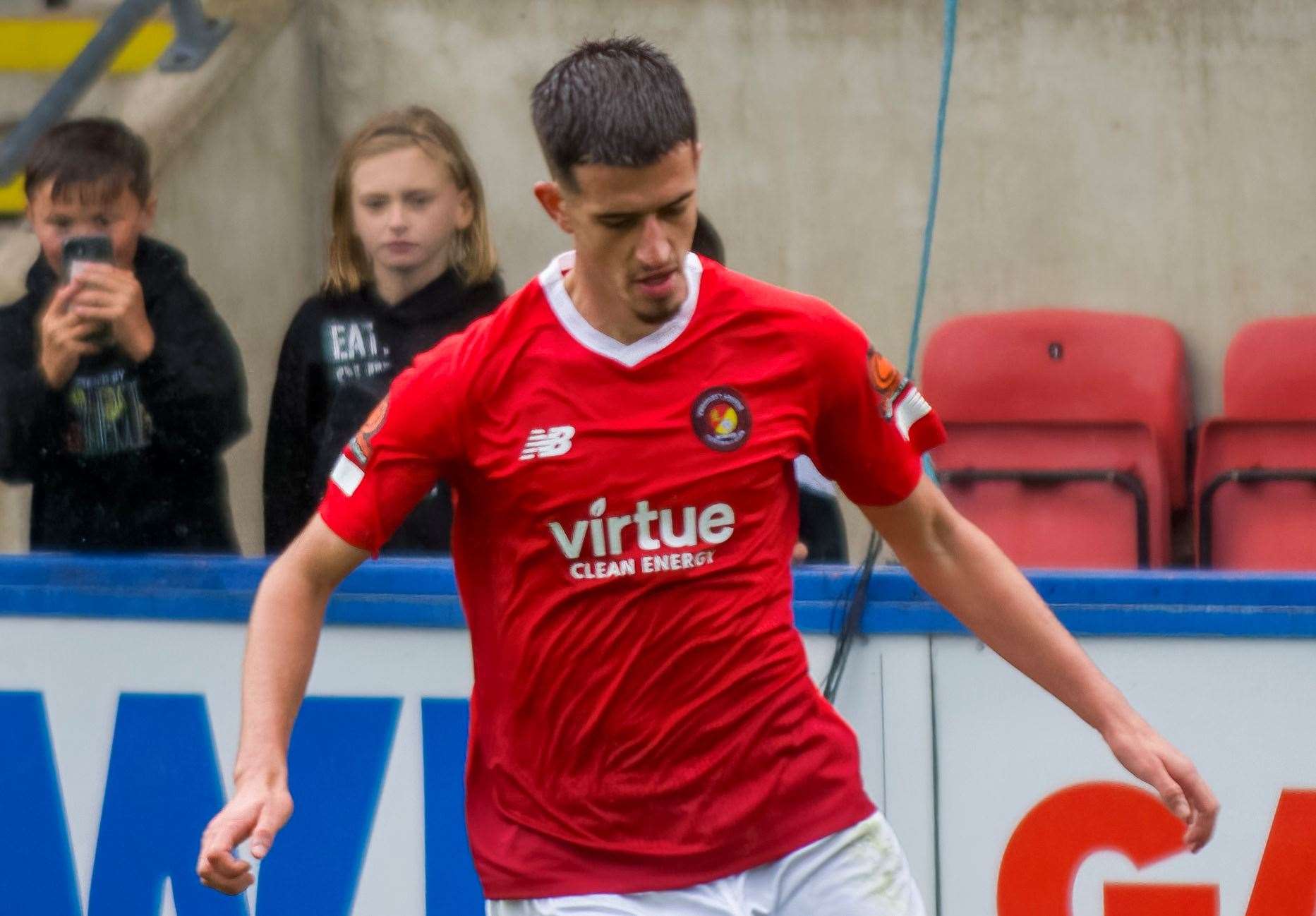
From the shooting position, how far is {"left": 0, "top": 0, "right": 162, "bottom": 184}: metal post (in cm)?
547

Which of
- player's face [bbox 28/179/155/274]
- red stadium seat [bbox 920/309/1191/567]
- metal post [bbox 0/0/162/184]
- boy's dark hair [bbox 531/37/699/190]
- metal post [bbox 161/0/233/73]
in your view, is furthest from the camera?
metal post [bbox 161/0/233/73]

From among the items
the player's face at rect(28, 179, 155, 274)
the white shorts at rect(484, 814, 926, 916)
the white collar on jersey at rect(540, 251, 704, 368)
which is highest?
the player's face at rect(28, 179, 155, 274)

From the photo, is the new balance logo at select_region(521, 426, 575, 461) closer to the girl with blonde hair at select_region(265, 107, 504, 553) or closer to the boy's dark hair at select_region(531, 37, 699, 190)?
the boy's dark hair at select_region(531, 37, 699, 190)

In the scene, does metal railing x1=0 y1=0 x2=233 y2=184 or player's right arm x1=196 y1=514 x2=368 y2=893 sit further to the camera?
metal railing x1=0 y1=0 x2=233 y2=184

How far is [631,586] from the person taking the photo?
2.51 metres

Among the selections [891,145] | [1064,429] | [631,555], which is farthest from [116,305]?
[891,145]

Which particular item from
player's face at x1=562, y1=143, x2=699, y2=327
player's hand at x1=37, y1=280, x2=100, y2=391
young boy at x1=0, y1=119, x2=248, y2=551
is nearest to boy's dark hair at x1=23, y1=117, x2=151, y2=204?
young boy at x1=0, y1=119, x2=248, y2=551

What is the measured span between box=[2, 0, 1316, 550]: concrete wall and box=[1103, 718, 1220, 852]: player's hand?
2956mm

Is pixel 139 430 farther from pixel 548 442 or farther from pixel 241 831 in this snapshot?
pixel 241 831

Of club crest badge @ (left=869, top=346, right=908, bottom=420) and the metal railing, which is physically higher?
the metal railing

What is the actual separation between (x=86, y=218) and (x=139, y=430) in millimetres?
494

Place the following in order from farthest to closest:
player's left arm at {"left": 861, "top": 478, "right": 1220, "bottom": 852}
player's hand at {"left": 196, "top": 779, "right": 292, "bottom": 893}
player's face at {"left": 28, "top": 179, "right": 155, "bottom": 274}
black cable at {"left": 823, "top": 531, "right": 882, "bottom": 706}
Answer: player's face at {"left": 28, "top": 179, "right": 155, "bottom": 274} → black cable at {"left": 823, "top": 531, "right": 882, "bottom": 706} → player's left arm at {"left": 861, "top": 478, "right": 1220, "bottom": 852} → player's hand at {"left": 196, "top": 779, "right": 292, "bottom": 893}

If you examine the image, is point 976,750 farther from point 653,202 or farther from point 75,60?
point 75,60

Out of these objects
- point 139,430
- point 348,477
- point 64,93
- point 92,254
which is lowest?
point 348,477
